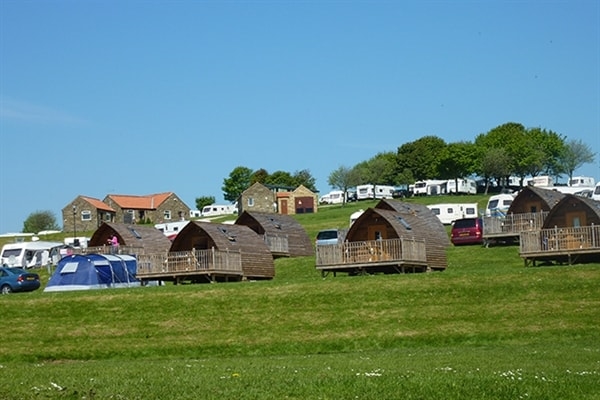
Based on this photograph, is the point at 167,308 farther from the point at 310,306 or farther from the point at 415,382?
the point at 415,382

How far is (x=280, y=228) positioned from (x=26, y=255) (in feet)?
65.8

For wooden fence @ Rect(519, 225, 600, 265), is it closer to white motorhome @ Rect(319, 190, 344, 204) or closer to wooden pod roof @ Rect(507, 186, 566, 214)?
wooden pod roof @ Rect(507, 186, 566, 214)

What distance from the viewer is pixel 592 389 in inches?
593

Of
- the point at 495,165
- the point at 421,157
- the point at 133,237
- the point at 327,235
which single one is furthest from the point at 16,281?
the point at 421,157

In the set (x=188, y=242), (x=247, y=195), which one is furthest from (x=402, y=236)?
(x=247, y=195)

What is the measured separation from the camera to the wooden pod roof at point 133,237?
60.0 metres

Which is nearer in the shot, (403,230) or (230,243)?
(403,230)

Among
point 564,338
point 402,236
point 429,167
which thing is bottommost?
point 564,338

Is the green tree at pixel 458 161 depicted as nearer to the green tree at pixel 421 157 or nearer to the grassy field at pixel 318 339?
the green tree at pixel 421 157

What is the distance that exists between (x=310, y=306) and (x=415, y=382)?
1926 centimetres

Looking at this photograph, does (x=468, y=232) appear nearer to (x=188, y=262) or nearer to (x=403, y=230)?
(x=403, y=230)

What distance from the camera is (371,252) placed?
4491 centimetres

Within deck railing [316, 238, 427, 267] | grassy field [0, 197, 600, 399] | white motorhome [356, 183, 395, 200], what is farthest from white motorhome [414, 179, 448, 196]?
grassy field [0, 197, 600, 399]

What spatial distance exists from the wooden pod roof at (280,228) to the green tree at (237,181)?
370 ft
